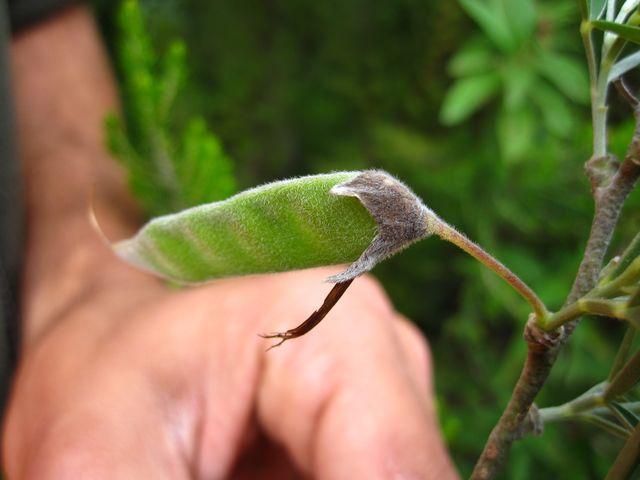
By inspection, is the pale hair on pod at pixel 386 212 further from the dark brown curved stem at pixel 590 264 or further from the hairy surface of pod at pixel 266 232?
the dark brown curved stem at pixel 590 264

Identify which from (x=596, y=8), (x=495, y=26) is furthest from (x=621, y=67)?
(x=495, y=26)

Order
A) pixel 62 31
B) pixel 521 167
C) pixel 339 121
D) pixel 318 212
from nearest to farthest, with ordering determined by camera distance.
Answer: pixel 318 212 < pixel 521 167 < pixel 62 31 < pixel 339 121

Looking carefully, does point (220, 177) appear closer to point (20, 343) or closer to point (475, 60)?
point (475, 60)

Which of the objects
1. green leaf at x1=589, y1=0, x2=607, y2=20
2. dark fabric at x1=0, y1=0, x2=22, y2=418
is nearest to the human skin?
dark fabric at x1=0, y1=0, x2=22, y2=418

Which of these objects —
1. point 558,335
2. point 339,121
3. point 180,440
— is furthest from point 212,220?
point 339,121

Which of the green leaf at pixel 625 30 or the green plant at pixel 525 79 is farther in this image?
the green plant at pixel 525 79

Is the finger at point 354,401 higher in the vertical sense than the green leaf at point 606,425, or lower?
lower

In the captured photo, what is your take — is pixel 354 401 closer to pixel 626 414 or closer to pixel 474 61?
pixel 626 414

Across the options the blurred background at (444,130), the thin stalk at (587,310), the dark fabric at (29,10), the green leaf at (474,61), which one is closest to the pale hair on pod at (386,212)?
the thin stalk at (587,310)
